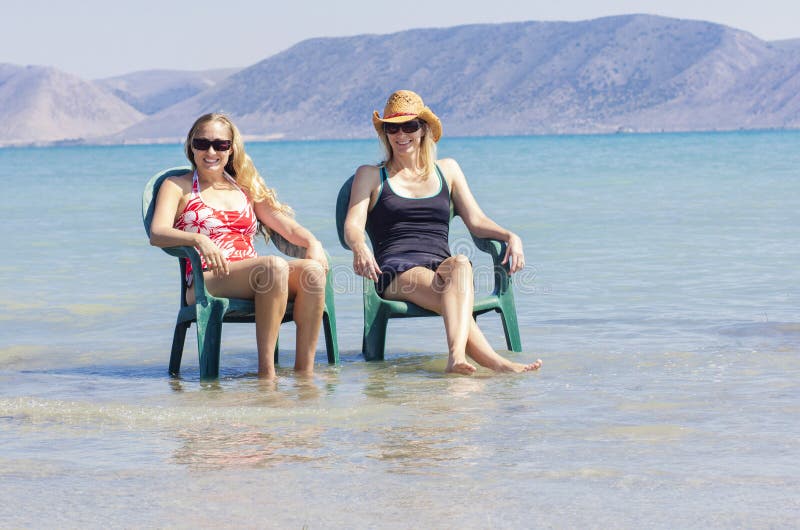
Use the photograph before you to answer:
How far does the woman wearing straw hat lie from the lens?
17.1 ft

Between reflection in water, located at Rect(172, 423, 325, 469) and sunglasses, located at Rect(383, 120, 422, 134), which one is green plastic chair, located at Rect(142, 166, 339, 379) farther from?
reflection in water, located at Rect(172, 423, 325, 469)

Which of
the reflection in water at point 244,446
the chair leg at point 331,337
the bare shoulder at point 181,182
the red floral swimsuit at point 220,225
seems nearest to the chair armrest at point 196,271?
the red floral swimsuit at point 220,225

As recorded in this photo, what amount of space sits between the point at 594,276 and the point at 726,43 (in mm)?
179409

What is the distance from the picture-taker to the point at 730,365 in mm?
5234

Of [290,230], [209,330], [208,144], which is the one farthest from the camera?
[290,230]

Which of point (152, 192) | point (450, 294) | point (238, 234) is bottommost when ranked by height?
A: point (450, 294)

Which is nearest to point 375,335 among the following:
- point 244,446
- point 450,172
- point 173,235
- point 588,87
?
point 450,172

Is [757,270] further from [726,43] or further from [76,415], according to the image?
[726,43]

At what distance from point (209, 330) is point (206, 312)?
76mm

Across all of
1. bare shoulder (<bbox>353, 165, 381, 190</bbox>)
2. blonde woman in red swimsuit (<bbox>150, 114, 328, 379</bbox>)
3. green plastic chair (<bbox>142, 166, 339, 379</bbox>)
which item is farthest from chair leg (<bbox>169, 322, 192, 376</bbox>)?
bare shoulder (<bbox>353, 165, 381, 190</bbox>)

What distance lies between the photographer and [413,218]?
546 centimetres

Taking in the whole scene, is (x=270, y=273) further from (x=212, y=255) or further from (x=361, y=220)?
(x=361, y=220)

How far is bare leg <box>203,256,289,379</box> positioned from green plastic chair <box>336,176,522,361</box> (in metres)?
0.45

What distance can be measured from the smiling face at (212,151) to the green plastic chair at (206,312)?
0.53ft
